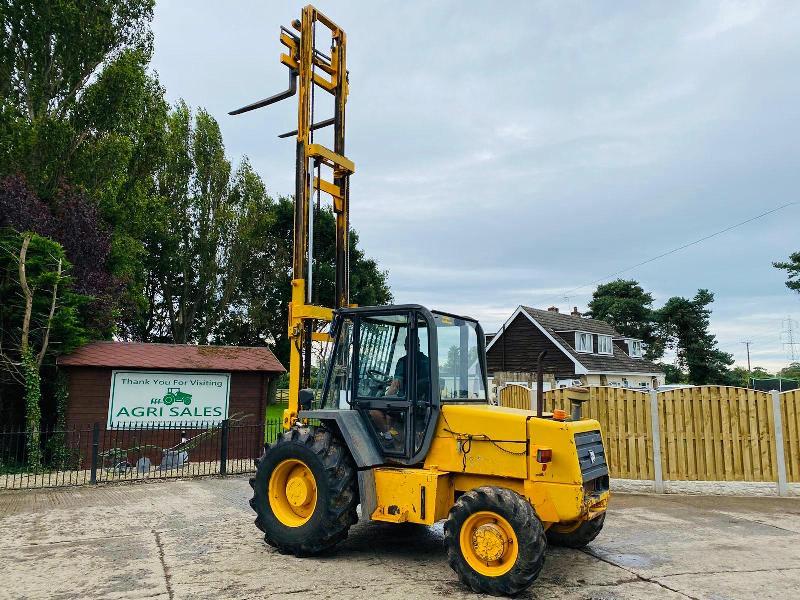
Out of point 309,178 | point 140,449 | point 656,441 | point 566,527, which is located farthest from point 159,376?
point 566,527

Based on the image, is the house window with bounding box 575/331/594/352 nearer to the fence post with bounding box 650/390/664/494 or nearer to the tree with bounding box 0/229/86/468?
the fence post with bounding box 650/390/664/494

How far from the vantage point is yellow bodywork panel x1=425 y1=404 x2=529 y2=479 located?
5.38 meters

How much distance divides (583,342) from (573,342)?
78 cm

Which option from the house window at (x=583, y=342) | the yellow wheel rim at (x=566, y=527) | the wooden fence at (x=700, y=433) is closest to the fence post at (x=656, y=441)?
the wooden fence at (x=700, y=433)

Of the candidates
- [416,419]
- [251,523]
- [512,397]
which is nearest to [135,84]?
[512,397]

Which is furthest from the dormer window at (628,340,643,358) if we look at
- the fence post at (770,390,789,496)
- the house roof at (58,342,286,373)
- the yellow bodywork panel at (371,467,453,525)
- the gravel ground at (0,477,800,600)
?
the yellow bodywork panel at (371,467,453,525)

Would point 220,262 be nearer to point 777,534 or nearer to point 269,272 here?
point 269,272

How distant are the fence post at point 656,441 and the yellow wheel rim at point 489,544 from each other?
21.0ft

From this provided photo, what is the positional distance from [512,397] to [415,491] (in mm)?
7223

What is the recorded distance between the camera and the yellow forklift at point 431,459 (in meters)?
5.06

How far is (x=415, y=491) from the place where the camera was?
5613 mm

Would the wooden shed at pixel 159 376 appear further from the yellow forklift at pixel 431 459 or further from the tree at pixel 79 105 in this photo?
the yellow forklift at pixel 431 459

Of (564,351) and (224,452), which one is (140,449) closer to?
(224,452)

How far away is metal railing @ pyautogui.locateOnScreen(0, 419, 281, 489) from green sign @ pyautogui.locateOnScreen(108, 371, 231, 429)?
22cm
